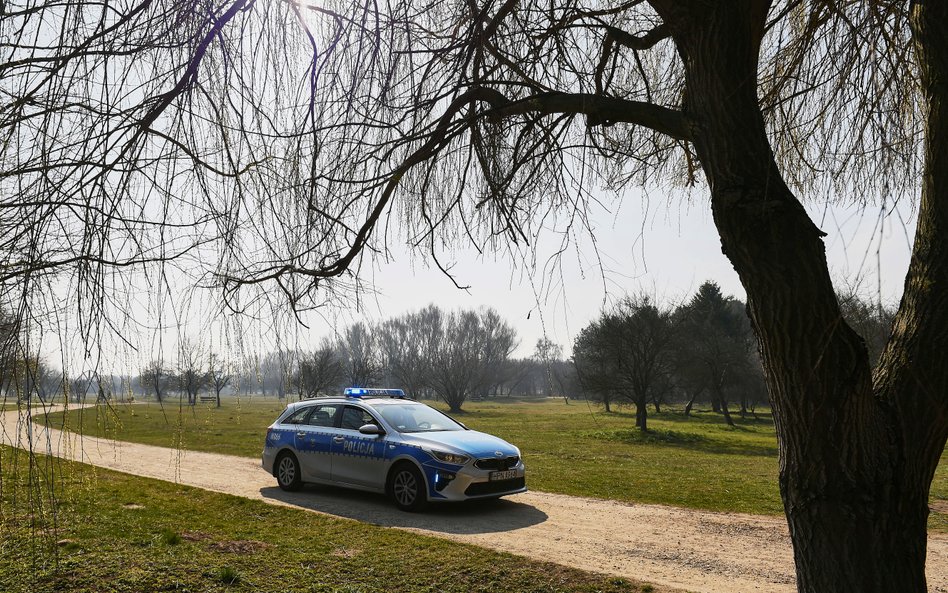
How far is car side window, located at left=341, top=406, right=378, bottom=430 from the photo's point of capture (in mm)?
10820

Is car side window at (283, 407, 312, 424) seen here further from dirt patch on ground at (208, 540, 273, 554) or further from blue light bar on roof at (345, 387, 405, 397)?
dirt patch on ground at (208, 540, 273, 554)

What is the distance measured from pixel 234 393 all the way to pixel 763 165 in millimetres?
2746

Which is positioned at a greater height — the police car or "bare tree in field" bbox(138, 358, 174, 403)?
"bare tree in field" bbox(138, 358, 174, 403)

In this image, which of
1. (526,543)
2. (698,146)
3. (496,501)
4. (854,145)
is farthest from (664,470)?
(698,146)

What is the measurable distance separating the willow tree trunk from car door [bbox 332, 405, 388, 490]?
310 inches

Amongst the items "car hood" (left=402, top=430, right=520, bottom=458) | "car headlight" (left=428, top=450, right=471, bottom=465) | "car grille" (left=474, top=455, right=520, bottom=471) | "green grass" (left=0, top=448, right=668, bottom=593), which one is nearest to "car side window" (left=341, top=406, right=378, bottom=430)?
"car hood" (left=402, top=430, right=520, bottom=458)

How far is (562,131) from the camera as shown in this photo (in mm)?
4508

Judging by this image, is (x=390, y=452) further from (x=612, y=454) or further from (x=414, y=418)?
(x=612, y=454)

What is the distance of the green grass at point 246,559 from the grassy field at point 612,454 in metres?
1.18

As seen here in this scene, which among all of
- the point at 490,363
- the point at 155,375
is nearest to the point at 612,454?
the point at 155,375

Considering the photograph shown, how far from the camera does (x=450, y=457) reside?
953 cm

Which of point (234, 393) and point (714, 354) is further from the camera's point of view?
point (714, 354)

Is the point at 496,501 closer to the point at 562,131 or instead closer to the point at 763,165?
the point at 562,131

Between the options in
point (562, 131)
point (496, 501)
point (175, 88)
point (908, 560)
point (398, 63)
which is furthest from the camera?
point (496, 501)
